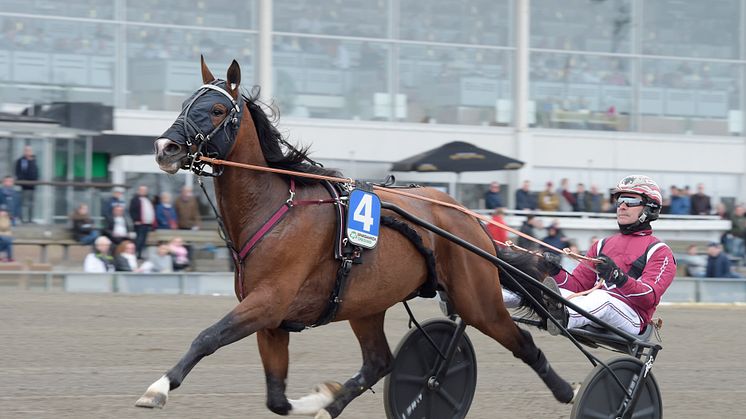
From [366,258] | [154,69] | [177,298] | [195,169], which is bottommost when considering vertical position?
[177,298]

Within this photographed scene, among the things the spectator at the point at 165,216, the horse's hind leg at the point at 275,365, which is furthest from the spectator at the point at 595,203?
the horse's hind leg at the point at 275,365

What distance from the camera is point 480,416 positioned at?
6.04 metres

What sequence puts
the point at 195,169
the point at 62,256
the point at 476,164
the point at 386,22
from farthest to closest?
the point at 386,22 → the point at 476,164 → the point at 62,256 → the point at 195,169

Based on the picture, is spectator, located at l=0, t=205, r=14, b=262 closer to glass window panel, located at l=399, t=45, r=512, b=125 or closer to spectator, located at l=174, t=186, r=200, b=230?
spectator, located at l=174, t=186, r=200, b=230

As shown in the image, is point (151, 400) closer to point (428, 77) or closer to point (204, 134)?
point (204, 134)

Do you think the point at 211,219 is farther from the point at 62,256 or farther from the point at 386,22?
the point at 386,22

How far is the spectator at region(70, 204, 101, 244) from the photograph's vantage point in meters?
12.7

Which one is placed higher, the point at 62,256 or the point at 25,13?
the point at 25,13

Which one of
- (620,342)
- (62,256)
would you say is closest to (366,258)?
(620,342)

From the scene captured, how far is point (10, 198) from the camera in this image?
1266 cm

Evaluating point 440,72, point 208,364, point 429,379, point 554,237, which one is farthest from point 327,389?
point 440,72

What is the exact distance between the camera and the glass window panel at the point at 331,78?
18.9 metres

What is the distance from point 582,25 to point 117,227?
39.3 ft

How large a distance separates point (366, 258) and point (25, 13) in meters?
13.4
